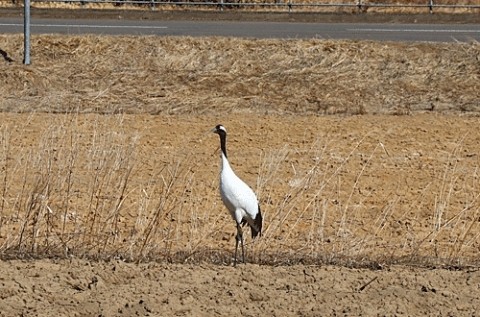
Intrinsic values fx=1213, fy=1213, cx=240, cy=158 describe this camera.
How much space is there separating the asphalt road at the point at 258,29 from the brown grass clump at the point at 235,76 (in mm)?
3497

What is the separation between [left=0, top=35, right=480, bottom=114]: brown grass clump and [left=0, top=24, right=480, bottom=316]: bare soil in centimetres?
4

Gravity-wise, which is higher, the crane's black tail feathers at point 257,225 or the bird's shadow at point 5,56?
the crane's black tail feathers at point 257,225

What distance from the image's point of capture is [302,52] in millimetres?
18984

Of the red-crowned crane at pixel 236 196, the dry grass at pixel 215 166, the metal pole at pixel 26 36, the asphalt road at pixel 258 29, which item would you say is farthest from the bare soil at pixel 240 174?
the asphalt road at pixel 258 29

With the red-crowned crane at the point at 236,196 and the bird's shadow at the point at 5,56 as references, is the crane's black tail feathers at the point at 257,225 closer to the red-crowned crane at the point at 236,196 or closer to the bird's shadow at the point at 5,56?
the red-crowned crane at the point at 236,196

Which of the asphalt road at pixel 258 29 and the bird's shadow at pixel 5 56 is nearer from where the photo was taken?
the bird's shadow at pixel 5 56

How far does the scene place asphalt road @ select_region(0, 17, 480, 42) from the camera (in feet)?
76.1

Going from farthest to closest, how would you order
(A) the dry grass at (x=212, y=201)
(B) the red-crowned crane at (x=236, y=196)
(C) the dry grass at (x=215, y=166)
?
1. (C) the dry grass at (x=215, y=166)
2. (A) the dry grass at (x=212, y=201)
3. (B) the red-crowned crane at (x=236, y=196)

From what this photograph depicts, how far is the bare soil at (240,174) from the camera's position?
8.73 m

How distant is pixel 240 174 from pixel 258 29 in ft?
36.5

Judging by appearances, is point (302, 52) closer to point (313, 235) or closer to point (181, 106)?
point (181, 106)

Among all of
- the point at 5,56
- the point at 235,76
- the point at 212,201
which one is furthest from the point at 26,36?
the point at 212,201

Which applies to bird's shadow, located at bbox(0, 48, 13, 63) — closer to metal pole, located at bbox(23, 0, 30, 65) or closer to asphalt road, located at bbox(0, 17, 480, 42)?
metal pole, located at bbox(23, 0, 30, 65)

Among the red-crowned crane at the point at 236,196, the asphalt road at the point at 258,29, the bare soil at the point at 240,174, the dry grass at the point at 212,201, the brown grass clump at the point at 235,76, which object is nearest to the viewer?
the bare soil at the point at 240,174
